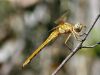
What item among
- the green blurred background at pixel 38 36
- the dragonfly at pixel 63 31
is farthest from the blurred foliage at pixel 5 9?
the dragonfly at pixel 63 31

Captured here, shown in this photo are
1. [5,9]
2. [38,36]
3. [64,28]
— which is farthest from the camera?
[5,9]

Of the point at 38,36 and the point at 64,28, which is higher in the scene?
the point at 64,28

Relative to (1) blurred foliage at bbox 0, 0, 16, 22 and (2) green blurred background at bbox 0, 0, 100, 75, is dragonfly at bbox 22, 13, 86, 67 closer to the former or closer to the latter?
(2) green blurred background at bbox 0, 0, 100, 75

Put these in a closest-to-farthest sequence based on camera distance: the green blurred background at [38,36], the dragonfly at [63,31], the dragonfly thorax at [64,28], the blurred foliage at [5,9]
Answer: the dragonfly at [63,31], the dragonfly thorax at [64,28], the green blurred background at [38,36], the blurred foliage at [5,9]

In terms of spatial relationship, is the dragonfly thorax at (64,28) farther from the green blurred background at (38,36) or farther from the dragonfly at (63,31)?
the green blurred background at (38,36)

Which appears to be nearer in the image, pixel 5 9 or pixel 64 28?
pixel 64 28

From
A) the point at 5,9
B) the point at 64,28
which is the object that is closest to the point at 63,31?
the point at 64,28

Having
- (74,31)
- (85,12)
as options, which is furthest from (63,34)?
(85,12)

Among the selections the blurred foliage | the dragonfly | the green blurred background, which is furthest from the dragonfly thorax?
the blurred foliage

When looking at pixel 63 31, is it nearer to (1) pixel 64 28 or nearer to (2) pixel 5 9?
(1) pixel 64 28
